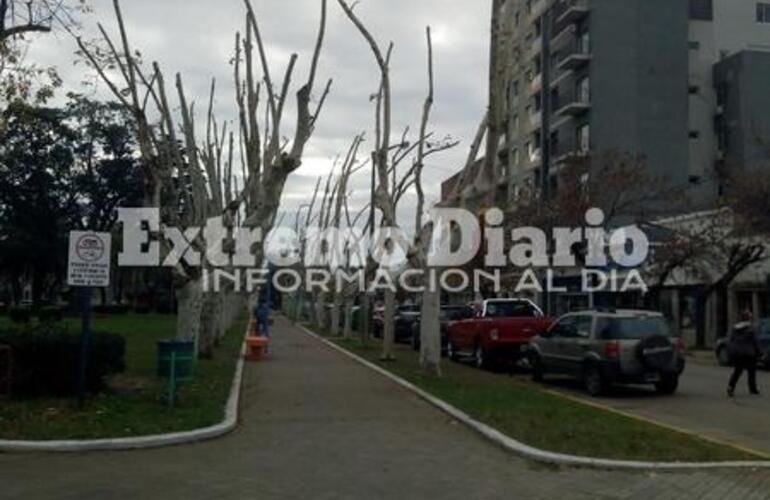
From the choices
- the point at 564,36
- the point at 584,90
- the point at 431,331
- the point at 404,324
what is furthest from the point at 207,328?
the point at 564,36

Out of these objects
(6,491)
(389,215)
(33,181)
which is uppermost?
(33,181)

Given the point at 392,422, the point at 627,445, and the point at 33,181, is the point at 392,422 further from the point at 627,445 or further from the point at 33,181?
the point at 33,181

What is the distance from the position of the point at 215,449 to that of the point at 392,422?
3289mm

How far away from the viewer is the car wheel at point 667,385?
19.8 metres

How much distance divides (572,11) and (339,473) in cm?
6100

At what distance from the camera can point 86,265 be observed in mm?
13914

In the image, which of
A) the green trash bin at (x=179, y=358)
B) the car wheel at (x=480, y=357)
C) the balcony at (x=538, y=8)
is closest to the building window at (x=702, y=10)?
the balcony at (x=538, y=8)

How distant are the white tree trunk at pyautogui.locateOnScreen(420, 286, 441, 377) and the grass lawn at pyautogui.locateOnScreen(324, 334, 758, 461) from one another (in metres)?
1.63

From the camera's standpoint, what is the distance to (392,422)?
14.4m

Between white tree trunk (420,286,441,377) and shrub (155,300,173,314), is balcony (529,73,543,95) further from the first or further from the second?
white tree trunk (420,286,441,377)

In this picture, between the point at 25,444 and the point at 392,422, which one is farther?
the point at 392,422

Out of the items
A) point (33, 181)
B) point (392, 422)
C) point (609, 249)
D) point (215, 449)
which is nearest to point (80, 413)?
point (215, 449)

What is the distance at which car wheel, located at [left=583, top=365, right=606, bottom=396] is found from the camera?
1959 cm

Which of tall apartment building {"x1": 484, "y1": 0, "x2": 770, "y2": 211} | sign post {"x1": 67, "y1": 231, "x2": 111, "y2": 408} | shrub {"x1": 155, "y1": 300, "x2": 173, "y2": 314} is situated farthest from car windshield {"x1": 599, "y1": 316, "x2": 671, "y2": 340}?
shrub {"x1": 155, "y1": 300, "x2": 173, "y2": 314}
